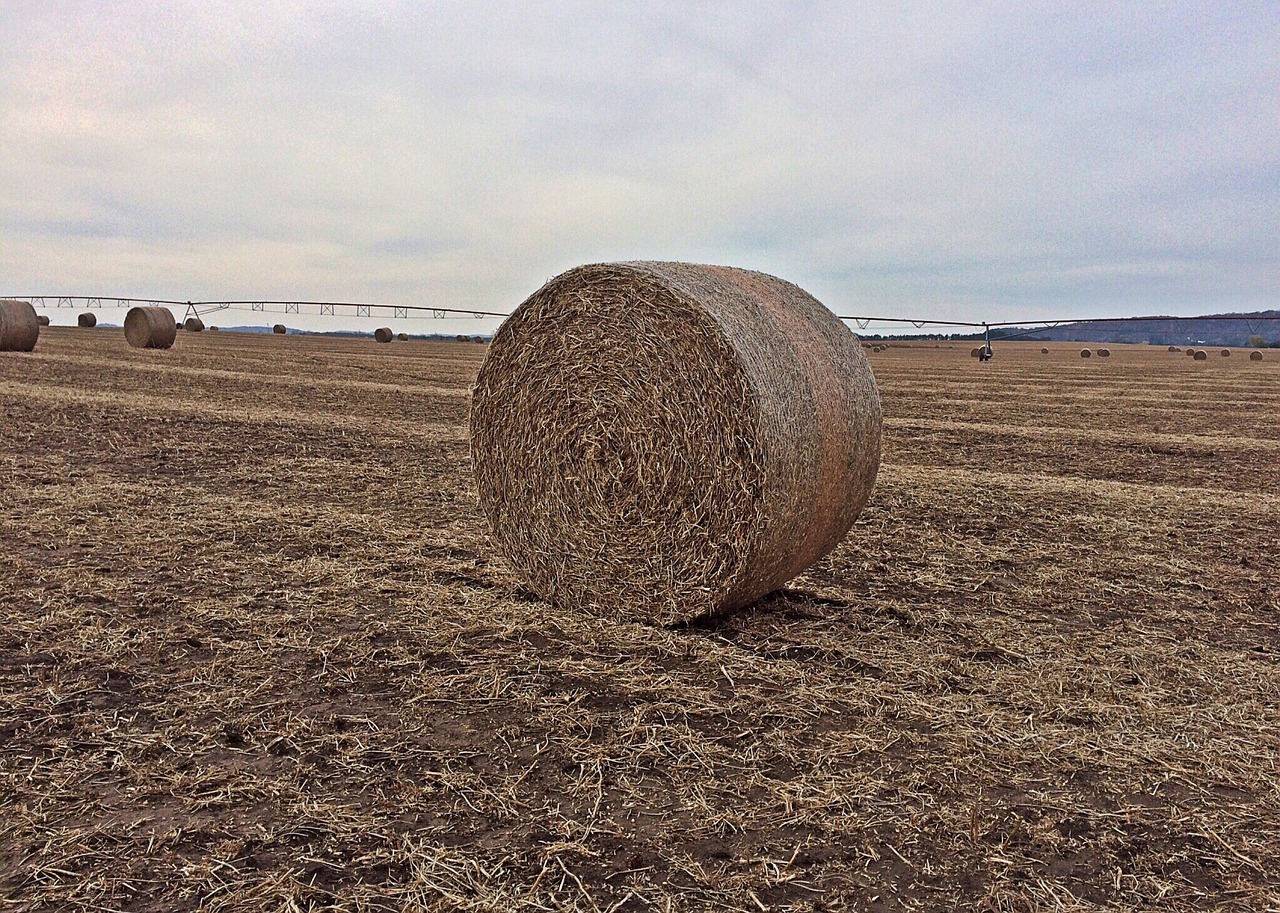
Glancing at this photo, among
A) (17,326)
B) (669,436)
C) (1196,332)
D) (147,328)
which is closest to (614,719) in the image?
(669,436)

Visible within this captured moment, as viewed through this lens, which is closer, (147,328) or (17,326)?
(17,326)

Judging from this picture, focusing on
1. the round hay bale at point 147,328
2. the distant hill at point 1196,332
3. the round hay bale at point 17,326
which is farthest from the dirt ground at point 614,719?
the distant hill at point 1196,332

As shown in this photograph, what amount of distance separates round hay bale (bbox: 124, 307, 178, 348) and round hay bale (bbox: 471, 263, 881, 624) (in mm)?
26829

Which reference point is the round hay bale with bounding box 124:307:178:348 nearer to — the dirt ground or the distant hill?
the dirt ground

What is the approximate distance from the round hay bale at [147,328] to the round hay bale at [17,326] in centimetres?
351

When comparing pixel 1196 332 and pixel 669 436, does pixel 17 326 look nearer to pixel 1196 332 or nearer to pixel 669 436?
pixel 669 436

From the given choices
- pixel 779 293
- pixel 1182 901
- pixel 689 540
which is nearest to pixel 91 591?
pixel 689 540

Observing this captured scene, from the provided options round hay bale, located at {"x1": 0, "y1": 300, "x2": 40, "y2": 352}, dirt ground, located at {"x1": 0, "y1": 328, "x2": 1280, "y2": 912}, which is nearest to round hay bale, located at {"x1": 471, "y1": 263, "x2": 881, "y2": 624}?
dirt ground, located at {"x1": 0, "y1": 328, "x2": 1280, "y2": 912}

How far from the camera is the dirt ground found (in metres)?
2.73

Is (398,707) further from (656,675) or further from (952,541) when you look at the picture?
(952,541)

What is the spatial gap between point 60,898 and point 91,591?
299cm

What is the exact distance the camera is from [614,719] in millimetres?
3750

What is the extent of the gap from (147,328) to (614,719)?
95.9 ft

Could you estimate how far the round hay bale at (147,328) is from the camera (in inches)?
1115
